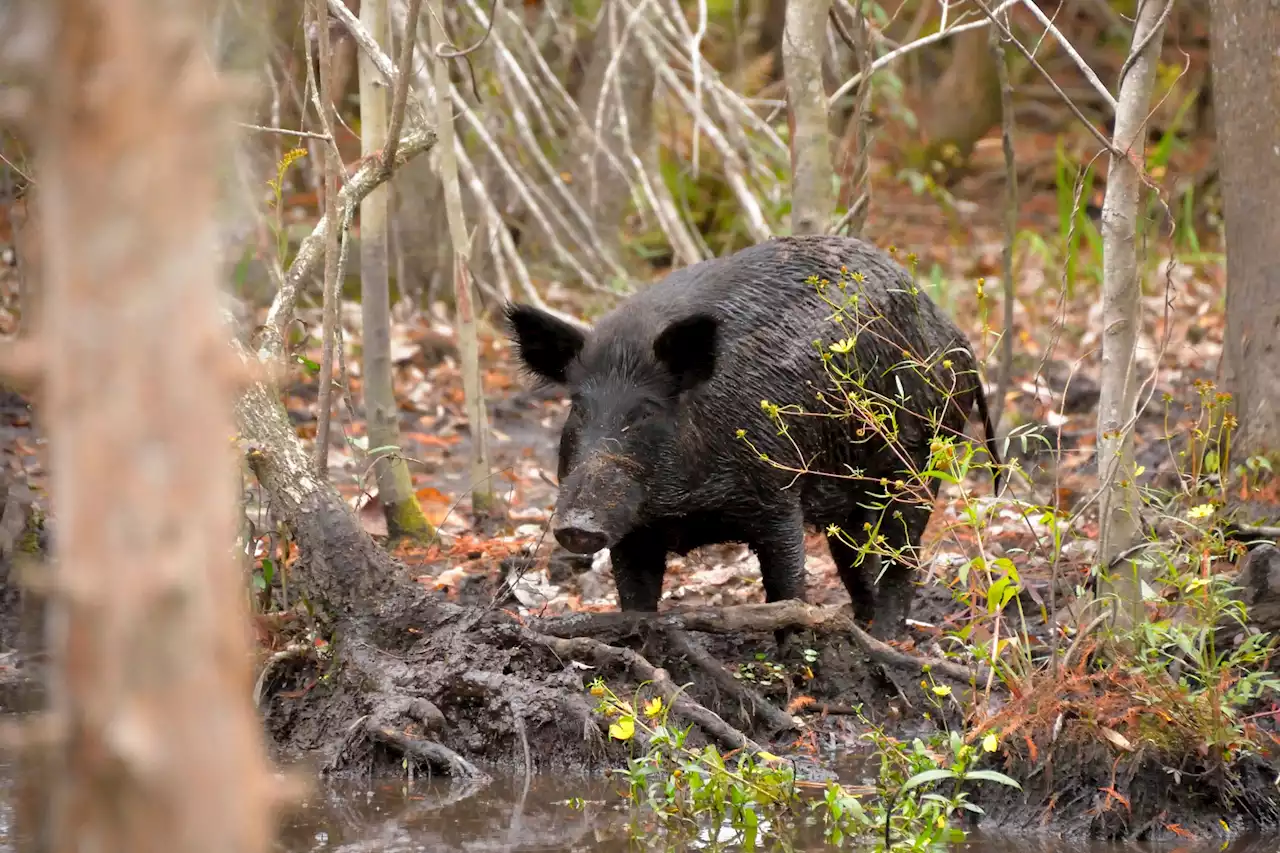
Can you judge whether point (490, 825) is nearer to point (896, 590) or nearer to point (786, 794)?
point (786, 794)

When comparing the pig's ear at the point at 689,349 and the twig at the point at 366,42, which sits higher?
the twig at the point at 366,42

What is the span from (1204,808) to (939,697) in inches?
41.3

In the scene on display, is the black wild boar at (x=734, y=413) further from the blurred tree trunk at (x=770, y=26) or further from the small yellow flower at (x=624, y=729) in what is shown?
the blurred tree trunk at (x=770, y=26)

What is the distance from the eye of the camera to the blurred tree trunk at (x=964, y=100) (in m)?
16.8

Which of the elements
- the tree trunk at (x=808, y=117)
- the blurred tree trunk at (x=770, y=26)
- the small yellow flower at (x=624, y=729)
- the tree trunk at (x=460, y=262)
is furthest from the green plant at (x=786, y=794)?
the blurred tree trunk at (x=770, y=26)

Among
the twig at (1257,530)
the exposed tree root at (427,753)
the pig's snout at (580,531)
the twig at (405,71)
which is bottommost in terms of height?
the exposed tree root at (427,753)

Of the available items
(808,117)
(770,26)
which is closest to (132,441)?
(808,117)

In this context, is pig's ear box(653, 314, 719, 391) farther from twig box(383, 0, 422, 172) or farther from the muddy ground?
twig box(383, 0, 422, 172)

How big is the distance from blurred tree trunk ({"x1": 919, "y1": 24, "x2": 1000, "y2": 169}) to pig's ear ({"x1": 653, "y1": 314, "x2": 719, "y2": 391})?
11717 millimetres

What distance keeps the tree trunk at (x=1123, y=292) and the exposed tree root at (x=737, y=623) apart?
28.8 inches

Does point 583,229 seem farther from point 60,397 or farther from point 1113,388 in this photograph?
point 60,397

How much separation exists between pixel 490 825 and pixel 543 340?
77.1 inches

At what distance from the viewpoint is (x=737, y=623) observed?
17.6 ft

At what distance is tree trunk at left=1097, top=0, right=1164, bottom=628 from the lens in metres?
4.81
